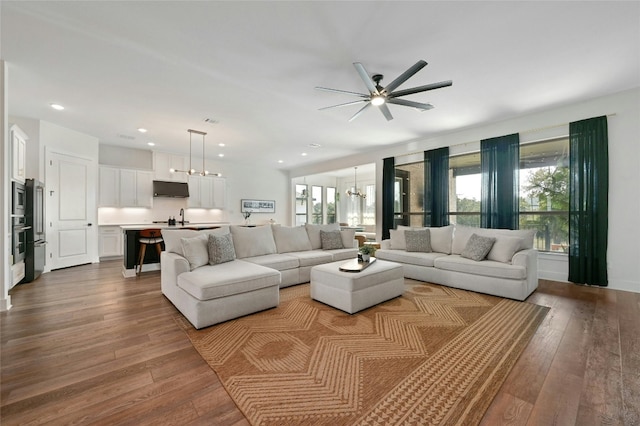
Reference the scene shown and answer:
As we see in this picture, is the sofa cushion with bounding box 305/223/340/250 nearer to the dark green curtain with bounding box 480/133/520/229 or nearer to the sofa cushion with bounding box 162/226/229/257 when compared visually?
the sofa cushion with bounding box 162/226/229/257

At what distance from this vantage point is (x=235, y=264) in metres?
3.43

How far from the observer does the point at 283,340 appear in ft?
7.86

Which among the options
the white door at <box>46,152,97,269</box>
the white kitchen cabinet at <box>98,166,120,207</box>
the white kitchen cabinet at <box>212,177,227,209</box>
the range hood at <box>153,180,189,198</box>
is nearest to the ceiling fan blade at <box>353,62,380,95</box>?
the white door at <box>46,152,97,269</box>

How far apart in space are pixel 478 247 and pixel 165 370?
167 inches

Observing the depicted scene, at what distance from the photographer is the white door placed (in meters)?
5.24

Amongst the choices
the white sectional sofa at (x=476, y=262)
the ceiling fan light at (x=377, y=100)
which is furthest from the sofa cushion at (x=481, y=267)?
the ceiling fan light at (x=377, y=100)

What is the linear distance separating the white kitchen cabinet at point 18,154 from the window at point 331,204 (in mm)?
8905

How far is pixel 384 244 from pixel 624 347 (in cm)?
348

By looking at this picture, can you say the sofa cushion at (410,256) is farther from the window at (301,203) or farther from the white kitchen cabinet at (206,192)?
the window at (301,203)

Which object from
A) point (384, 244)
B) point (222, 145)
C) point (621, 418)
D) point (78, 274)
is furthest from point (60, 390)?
point (222, 145)

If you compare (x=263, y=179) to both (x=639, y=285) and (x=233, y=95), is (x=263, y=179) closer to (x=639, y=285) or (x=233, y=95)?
(x=233, y=95)

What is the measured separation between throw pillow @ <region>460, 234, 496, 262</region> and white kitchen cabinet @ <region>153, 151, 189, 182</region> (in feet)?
24.6

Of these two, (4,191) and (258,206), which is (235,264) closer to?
(4,191)

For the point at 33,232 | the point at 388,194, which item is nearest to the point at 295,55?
the point at 388,194
